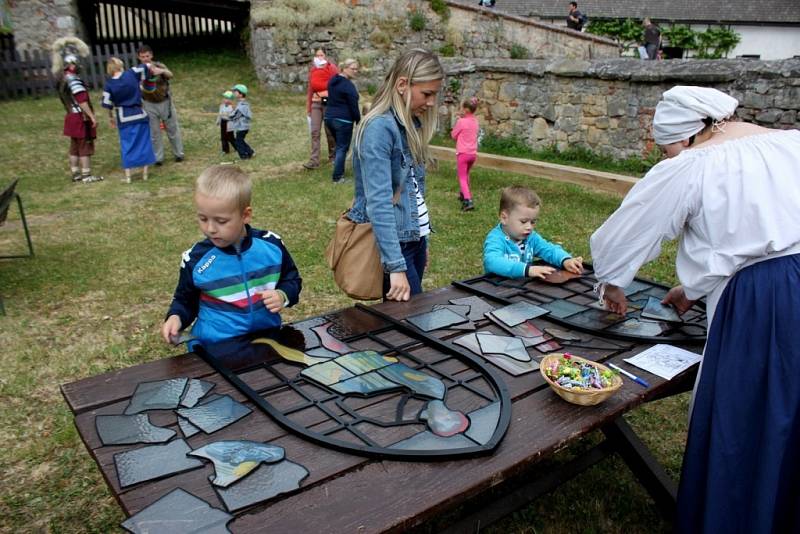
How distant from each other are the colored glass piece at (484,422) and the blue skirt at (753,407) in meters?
0.73

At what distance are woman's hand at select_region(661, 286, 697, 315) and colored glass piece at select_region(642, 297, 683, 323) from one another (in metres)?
0.02

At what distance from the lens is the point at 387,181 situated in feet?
8.48

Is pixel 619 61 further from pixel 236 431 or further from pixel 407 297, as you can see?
pixel 236 431

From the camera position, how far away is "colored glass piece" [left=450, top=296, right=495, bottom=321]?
2.45 meters

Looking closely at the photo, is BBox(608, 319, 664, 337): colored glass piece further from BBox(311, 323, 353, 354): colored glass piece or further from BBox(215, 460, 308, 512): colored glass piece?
BBox(215, 460, 308, 512): colored glass piece

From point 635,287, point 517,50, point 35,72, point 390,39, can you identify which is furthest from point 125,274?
point 517,50

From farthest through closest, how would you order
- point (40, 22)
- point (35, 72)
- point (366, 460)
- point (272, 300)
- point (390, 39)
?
point (390, 39), point (40, 22), point (35, 72), point (272, 300), point (366, 460)

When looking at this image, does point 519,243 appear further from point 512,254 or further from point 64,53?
point 64,53

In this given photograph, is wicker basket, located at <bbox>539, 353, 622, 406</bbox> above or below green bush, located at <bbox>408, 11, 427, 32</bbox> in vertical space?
below

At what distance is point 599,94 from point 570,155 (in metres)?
0.93

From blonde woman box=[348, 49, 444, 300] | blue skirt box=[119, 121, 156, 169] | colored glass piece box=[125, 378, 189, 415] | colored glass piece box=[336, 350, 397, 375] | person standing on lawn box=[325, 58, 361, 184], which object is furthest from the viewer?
blue skirt box=[119, 121, 156, 169]

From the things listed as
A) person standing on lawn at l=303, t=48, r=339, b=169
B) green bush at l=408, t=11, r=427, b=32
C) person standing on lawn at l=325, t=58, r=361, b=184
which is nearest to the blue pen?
person standing on lawn at l=325, t=58, r=361, b=184

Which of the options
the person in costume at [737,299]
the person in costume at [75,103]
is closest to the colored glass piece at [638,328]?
the person in costume at [737,299]

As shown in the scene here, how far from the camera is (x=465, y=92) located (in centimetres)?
974
